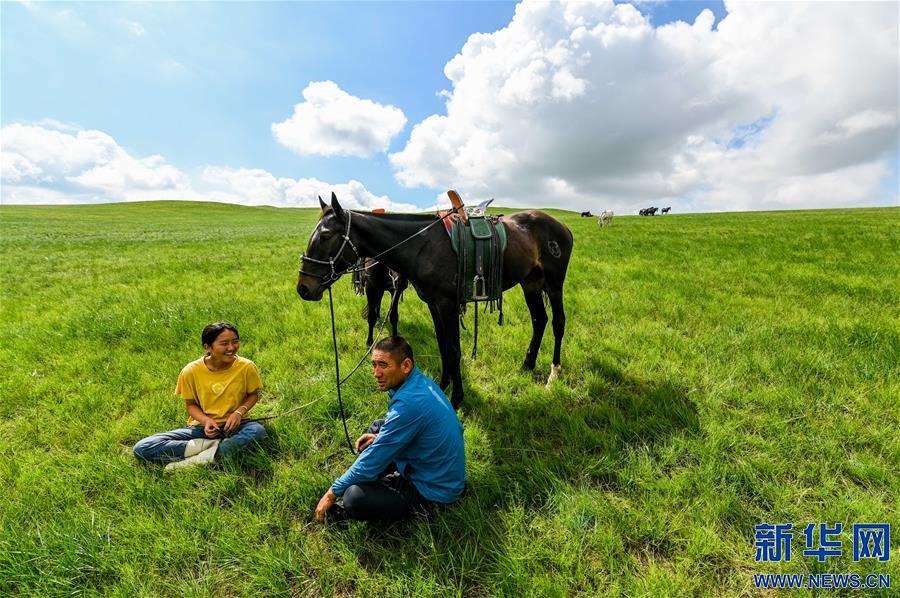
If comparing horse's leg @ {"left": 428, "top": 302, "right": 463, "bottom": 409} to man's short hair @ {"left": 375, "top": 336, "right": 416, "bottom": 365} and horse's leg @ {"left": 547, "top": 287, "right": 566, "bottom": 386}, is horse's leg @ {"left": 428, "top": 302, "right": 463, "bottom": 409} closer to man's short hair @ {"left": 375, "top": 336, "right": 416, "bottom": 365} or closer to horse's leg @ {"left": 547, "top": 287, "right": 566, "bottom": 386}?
horse's leg @ {"left": 547, "top": 287, "right": 566, "bottom": 386}

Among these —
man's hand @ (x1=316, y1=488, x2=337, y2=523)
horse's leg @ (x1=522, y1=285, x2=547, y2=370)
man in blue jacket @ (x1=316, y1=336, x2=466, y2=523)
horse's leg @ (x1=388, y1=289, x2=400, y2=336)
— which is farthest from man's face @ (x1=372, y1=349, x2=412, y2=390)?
horse's leg @ (x1=388, y1=289, x2=400, y2=336)

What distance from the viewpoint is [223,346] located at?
346 centimetres

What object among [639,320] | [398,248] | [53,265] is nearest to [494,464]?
[398,248]

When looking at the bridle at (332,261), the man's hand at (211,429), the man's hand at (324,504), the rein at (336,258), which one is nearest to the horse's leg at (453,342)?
the rein at (336,258)

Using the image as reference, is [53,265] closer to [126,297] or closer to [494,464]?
[126,297]

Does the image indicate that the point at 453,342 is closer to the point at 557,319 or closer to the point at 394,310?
the point at 557,319

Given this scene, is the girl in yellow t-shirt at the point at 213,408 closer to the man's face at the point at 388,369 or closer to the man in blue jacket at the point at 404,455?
the man in blue jacket at the point at 404,455

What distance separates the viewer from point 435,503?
279 centimetres

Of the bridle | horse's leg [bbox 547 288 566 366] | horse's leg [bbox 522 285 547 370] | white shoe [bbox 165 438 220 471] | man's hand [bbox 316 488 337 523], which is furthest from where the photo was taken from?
horse's leg [bbox 522 285 547 370]

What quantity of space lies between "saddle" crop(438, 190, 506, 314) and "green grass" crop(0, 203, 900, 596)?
1341 mm

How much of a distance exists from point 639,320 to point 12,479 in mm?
8587

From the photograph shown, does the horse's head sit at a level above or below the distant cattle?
below

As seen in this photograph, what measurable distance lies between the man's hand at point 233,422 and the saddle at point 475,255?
105 inches

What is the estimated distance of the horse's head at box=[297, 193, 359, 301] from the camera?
3721 mm
